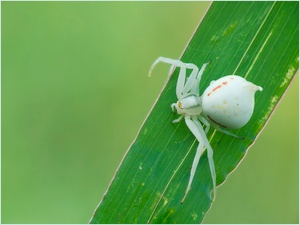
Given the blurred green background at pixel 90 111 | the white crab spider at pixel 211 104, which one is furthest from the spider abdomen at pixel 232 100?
the blurred green background at pixel 90 111

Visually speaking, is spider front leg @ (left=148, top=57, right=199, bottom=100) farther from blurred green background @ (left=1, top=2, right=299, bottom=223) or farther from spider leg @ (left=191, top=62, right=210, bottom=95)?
blurred green background @ (left=1, top=2, right=299, bottom=223)

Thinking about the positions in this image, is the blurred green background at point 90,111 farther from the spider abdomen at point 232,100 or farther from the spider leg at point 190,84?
Answer: the spider abdomen at point 232,100

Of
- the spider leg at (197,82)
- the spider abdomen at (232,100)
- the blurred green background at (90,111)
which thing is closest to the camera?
the spider abdomen at (232,100)

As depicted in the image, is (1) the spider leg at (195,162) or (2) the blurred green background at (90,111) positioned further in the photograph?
(2) the blurred green background at (90,111)

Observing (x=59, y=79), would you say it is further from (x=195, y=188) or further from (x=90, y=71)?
(x=195, y=188)

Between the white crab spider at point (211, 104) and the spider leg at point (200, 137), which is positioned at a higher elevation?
the white crab spider at point (211, 104)

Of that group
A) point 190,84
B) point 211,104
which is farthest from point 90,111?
point 211,104

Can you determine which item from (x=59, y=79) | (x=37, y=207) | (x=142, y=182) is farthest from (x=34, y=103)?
(x=142, y=182)

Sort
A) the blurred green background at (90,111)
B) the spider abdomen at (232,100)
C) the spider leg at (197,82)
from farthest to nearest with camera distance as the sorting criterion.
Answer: the blurred green background at (90,111) < the spider leg at (197,82) < the spider abdomen at (232,100)
